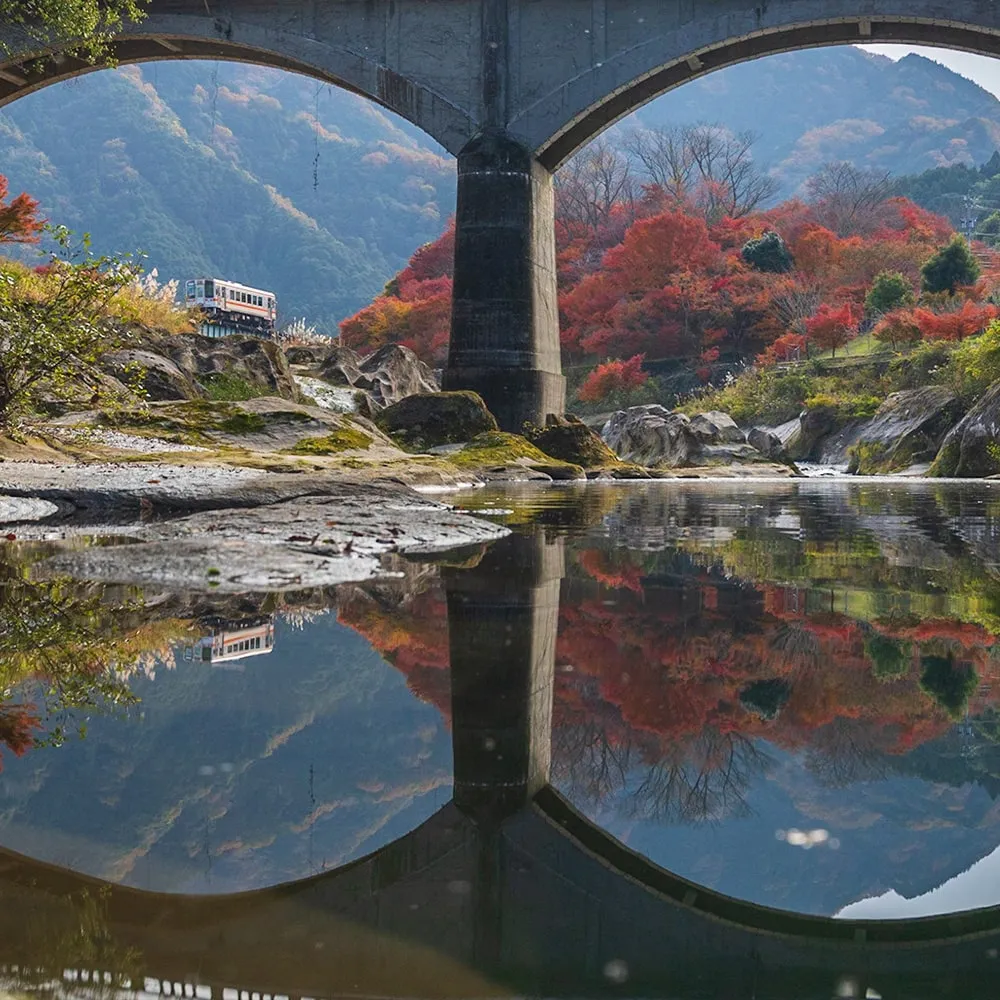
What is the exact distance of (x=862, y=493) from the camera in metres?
10.6

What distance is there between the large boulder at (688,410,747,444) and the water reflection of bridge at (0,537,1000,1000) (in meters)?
18.0

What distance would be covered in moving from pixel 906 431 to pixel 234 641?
59.2 ft

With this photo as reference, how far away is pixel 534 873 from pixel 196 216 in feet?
330

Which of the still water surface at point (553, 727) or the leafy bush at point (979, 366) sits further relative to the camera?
the leafy bush at point (979, 366)

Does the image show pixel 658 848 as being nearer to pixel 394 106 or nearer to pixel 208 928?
pixel 208 928

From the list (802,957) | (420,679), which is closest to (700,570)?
(420,679)

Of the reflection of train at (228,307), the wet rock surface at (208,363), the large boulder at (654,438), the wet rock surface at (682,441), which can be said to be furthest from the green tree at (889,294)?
the wet rock surface at (208,363)

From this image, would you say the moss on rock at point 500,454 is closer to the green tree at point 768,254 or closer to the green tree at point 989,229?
the green tree at point 768,254

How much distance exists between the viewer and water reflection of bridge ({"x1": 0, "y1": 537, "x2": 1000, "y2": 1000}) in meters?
0.89

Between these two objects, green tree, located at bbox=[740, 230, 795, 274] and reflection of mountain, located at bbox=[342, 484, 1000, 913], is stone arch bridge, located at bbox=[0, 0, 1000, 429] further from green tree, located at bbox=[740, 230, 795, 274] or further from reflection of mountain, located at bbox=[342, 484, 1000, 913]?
green tree, located at bbox=[740, 230, 795, 274]

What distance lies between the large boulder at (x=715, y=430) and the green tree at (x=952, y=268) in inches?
513

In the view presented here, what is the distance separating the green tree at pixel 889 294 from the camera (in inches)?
1175

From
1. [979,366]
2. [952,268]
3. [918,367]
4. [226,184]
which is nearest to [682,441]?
[979,366]

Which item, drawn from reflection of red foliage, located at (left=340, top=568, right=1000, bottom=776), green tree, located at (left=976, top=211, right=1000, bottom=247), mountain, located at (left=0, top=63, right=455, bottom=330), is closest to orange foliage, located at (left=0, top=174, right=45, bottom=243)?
reflection of red foliage, located at (left=340, top=568, right=1000, bottom=776)
